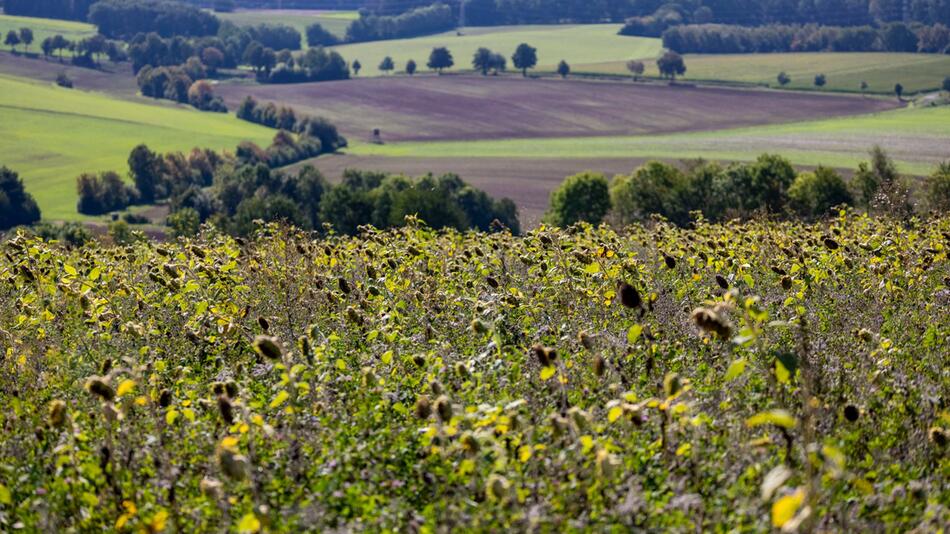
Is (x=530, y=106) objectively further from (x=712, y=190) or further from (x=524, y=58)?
(x=712, y=190)

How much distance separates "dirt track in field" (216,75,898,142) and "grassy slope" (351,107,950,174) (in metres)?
4.55

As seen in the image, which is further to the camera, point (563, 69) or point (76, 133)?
point (563, 69)

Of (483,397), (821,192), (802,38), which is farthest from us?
(802,38)

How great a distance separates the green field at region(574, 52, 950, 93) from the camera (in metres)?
141

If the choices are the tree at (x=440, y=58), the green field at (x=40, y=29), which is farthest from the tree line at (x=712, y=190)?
Answer: the green field at (x=40, y=29)

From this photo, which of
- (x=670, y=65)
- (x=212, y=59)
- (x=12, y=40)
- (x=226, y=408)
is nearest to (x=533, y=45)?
(x=670, y=65)

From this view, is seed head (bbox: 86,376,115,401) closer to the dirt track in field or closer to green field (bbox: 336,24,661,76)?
the dirt track in field

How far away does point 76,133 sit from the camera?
120 meters

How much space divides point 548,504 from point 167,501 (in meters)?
2.18

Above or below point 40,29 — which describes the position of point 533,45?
below

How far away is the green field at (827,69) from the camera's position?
140562 millimetres

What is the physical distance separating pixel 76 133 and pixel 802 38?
368ft

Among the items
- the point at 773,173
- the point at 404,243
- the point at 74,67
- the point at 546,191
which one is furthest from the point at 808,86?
the point at 404,243

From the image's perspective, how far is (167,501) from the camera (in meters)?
6.55
